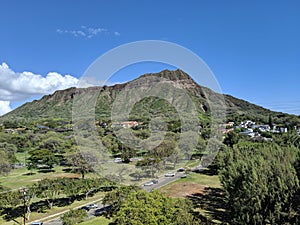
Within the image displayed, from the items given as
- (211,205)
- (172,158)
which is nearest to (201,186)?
(211,205)

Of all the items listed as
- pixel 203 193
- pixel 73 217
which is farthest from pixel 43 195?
pixel 203 193

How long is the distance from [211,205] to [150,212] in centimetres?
1024

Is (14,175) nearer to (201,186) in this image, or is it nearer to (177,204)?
(201,186)

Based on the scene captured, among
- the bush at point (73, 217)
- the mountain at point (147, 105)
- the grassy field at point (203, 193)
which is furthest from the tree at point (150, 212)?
the mountain at point (147, 105)

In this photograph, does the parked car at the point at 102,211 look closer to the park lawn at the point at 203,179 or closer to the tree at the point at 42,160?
the park lawn at the point at 203,179

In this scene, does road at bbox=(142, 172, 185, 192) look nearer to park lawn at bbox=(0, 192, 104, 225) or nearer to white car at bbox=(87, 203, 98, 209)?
park lawn at bbox=(0, 192, 104, 225)

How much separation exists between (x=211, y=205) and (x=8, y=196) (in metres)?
15.7

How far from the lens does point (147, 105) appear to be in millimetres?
82562

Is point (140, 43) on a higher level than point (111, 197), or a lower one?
higher

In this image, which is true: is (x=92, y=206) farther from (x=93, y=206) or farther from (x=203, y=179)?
(x=203, y=179)

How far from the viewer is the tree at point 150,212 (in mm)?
12914

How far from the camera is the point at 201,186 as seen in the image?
2898 cm

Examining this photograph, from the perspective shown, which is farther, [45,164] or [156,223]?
[45,164]

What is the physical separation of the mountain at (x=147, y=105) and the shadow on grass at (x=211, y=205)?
13538 mm
